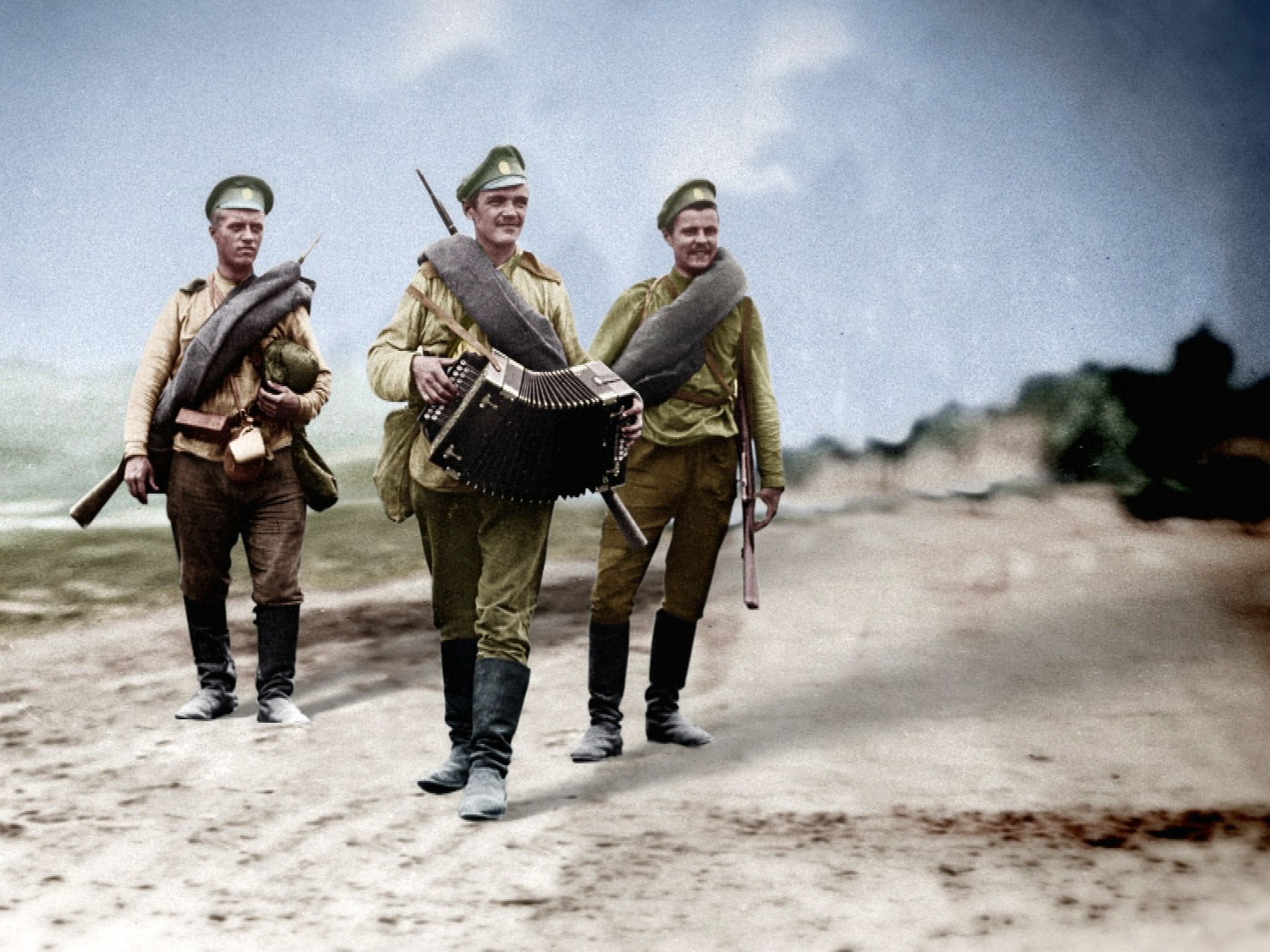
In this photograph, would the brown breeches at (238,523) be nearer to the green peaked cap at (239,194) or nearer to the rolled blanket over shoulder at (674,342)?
the green peaked cap at (239,194)

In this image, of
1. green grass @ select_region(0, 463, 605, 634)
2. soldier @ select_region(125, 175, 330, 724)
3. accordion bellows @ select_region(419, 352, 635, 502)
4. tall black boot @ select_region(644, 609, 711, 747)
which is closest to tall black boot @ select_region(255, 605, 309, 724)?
soldier @ select_region(125, 175, 330, 724)

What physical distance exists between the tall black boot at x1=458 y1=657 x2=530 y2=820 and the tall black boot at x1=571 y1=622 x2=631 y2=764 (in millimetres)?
572

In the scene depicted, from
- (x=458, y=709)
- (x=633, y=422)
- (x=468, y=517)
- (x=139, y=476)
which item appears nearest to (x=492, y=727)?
(x=458, y=709)

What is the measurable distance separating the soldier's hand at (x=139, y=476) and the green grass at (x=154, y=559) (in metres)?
1.69

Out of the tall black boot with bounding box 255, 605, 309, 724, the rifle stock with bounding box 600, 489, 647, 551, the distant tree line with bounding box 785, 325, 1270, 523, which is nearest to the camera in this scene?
the rifle stock with bounding box 600, 489, 647, 551

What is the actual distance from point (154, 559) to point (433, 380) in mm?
3934

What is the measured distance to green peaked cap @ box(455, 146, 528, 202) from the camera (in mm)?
4137

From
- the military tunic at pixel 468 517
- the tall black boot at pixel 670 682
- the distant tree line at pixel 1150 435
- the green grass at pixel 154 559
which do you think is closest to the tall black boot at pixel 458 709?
the military tunic at pixel 468 517

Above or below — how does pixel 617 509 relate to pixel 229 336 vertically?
below

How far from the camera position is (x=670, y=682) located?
4805 millimetres

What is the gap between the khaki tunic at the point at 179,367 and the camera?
16.2 ft

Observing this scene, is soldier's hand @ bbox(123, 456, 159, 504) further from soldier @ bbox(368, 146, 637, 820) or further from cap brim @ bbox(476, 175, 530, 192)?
cap brim @ bbox(476, 175, 530, 192)

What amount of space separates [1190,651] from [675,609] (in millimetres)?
2002

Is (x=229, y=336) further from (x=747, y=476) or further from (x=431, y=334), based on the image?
(x=747, y=476)
